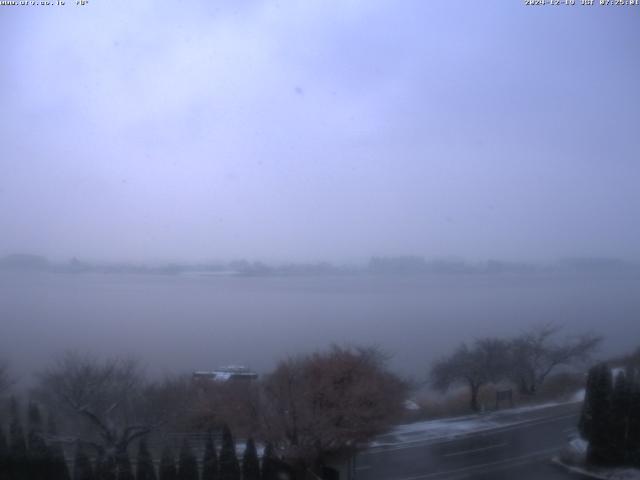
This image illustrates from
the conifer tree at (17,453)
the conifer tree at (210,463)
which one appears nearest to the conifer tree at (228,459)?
the conifer tree at (210,463)

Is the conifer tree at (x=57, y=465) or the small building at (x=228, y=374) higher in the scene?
the small building at (x=228, y=374)

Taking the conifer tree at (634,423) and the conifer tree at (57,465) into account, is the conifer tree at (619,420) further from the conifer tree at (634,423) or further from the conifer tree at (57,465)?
the conifer tree at (57,465)

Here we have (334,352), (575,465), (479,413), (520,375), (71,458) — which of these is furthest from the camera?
(520,375)

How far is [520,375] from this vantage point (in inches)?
635

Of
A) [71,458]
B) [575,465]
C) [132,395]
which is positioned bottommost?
[575,465]

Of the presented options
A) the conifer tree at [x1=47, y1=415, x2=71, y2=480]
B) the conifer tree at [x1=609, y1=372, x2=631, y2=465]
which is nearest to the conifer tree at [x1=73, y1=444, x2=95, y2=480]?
the conifer tree at [x1=47, y1=415, x2=71, y2=480]

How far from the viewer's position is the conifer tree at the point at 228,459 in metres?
10.5

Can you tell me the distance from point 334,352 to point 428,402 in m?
4.23

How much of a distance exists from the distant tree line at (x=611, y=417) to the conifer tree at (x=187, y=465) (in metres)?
7.35

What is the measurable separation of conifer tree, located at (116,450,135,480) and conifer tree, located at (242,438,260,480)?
1918mm

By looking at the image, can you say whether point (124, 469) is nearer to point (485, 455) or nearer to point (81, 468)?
point (81, 468)

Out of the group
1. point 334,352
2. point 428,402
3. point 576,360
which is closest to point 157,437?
point 334,352

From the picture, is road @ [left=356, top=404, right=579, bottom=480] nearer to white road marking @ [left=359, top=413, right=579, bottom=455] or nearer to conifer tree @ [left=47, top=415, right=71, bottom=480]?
white road marking @ [left=359, top=413, right=579, bottom=455]

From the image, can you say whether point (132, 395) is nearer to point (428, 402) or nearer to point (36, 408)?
point (36, 408)
